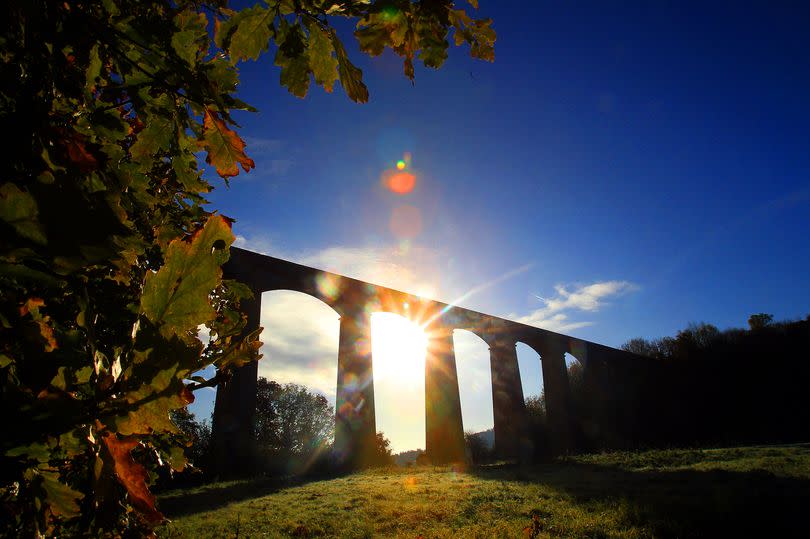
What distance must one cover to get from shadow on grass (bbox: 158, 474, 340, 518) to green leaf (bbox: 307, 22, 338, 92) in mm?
9388

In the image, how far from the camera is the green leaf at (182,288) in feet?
1.60

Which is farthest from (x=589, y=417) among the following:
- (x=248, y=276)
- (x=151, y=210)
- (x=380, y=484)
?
(x=151, y=210)

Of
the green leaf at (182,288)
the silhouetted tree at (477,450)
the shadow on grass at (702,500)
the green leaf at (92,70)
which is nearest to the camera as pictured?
the green leaf at (182,288)

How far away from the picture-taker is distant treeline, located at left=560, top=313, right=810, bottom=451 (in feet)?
88.2

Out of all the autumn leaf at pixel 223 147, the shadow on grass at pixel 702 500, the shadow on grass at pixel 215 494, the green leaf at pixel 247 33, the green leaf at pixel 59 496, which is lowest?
the shadow on grass at pixel 215 494

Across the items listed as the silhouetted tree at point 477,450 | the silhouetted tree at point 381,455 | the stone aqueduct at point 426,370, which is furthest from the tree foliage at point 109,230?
the silhouetted tree at point 477,450

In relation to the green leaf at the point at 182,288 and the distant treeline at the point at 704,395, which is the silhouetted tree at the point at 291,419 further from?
the green leaf at the point at 182,288

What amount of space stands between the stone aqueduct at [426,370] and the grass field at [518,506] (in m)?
2.83

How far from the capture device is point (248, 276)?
49.9 ft

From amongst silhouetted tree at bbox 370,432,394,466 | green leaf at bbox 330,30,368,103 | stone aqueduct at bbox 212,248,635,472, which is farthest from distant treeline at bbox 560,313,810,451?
green leaf at bbox 330,30,368,103

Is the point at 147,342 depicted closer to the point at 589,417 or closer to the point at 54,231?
the point at 54,231

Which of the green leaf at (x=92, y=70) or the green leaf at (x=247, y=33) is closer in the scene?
the green leaf at (x=92, y=70)

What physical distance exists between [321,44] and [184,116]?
1.29 feet

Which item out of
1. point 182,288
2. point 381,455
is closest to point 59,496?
point 182,288
